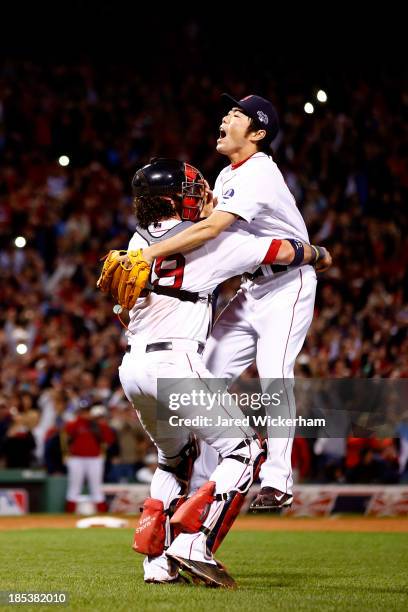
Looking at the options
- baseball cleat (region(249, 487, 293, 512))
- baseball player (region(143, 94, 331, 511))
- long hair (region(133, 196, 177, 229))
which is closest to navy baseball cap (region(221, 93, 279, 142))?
baseball player (region(143, 94, 331, 511))

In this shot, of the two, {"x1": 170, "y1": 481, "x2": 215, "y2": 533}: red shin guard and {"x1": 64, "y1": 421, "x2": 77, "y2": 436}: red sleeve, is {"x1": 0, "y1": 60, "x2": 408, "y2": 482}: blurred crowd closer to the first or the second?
{"x1": 64, "y1": 421, "x2": 77, "y2": 436}: red sleeve

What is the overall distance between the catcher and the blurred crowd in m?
6.18

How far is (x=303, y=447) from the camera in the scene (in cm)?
1454

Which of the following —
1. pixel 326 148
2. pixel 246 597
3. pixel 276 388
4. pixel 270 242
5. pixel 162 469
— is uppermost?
pixel 326 148

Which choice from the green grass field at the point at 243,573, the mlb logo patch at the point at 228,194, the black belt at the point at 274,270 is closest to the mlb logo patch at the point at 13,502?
the green grass field at the point at 243,573

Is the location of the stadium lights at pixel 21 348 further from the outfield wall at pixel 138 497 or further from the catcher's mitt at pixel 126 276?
the catcher's mitt at pixel 126 276

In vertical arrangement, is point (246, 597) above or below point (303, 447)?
above

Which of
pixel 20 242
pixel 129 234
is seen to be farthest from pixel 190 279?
pixel 129 234

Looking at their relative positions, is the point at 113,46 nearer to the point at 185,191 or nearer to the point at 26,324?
the point at 26,324

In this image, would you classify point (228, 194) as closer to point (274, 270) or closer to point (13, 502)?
point (274, 270)

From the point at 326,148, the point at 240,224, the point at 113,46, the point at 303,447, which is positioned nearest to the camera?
the point at 240,224

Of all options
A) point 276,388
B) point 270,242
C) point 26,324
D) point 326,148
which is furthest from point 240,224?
point 26,324

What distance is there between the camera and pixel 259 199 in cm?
600

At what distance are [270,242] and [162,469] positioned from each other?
60.3 inches
